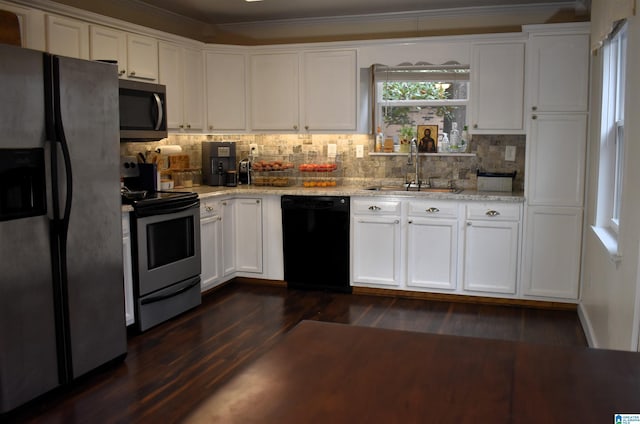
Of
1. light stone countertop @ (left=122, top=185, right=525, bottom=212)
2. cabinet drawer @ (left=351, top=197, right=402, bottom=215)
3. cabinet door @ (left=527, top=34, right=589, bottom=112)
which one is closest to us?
cabinet door @ (left=527, top=34, right=589, bottom=112)

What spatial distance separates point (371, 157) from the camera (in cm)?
581

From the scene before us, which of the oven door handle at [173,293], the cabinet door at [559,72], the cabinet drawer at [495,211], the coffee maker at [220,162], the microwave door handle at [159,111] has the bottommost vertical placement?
the oven door handle at [173,293]

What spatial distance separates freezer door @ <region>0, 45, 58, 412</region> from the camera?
2.87 metres

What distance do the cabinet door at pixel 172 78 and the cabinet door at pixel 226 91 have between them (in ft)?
1.42

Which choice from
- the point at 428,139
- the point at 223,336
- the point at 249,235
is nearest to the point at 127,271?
the point at 223,336

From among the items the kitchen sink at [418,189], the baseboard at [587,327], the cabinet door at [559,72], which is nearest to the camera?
the baseboard at [587,327]

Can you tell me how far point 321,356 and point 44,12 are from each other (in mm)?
3426

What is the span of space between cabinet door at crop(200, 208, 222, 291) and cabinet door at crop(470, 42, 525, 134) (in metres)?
2.38

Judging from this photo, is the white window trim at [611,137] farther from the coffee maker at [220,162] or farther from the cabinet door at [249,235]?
the coffee maker at [220,162]

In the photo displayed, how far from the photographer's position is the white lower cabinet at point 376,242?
16.9 feet

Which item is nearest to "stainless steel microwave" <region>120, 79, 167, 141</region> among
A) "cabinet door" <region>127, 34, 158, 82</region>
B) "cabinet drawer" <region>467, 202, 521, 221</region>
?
"cabinet door" <region>127, 34, 158, 82</region>

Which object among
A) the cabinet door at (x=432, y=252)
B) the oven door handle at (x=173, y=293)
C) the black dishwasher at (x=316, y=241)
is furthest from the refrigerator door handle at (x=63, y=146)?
the cabinet door at (x=432, y=252)

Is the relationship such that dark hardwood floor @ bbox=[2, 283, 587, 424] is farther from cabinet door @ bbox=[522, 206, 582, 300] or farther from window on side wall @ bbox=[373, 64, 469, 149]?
window on side wall @ bbox=[373, 64, 469, 149]

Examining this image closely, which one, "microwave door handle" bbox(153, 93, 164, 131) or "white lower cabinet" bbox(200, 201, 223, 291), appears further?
"white lower cabinet" bbox(200, 201, 223, 291)
